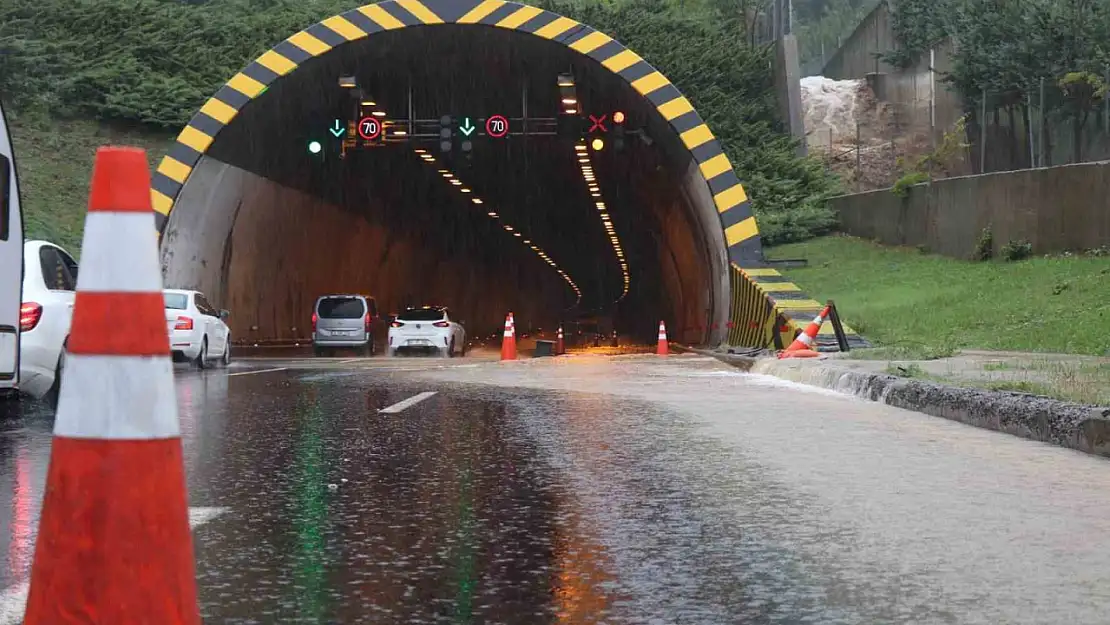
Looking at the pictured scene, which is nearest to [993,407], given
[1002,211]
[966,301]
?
[966,301]

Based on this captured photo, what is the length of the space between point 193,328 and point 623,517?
1808 centimetres

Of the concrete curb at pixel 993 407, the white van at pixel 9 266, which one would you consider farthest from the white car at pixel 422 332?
the white van at pixel 9 266

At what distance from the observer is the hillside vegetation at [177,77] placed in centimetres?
4312

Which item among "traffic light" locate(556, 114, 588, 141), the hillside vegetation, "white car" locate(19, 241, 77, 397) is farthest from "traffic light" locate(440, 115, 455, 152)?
"white car" locate(19, 241, 77, 397)

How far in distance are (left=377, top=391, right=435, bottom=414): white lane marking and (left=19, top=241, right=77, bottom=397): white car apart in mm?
Answer: 2717

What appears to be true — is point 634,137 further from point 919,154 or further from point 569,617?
point 569,617

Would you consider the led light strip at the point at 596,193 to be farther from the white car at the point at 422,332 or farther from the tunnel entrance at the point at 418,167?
the white car at the point at 422,332

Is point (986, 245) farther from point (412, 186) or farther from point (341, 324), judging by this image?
point (412, 186)

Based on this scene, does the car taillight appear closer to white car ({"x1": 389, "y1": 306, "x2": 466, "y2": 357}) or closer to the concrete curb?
the concrete curb

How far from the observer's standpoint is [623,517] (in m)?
6.97

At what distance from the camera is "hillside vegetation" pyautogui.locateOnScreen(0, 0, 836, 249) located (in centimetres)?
4312

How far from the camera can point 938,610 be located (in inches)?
196

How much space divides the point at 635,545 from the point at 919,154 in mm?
49823

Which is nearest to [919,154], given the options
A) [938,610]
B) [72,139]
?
[72,139]
